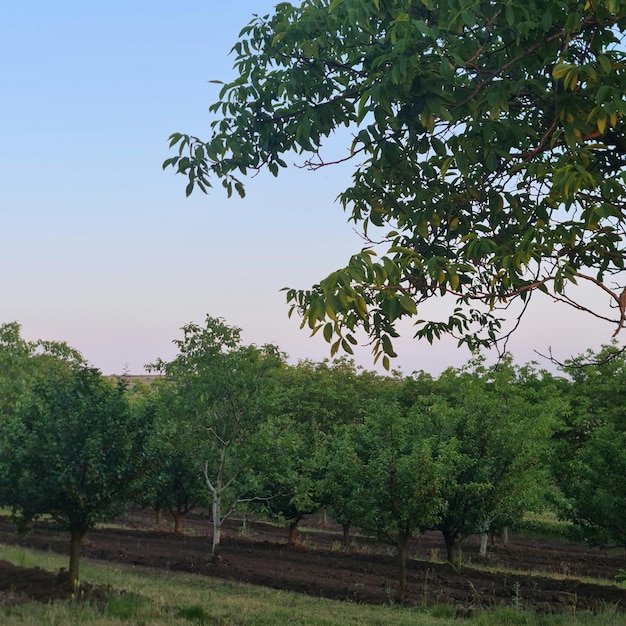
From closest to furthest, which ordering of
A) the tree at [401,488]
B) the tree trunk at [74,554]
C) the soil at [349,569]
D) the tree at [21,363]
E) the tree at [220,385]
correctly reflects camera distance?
1. the tree trunk at [74,554]
2. the soil at [349,569]
3. the tree at [401,488]
4. the tree at [220,385]
5. the tree at [21,363]

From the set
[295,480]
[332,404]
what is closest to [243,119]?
[295,480]

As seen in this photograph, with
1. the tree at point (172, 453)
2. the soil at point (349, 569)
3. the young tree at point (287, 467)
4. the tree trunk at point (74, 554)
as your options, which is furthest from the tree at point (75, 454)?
the young tree at point (287, 467)

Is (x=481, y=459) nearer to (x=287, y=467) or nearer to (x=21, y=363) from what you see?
(x=287, y=467)

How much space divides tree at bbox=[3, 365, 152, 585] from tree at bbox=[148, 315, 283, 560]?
7.35 metres

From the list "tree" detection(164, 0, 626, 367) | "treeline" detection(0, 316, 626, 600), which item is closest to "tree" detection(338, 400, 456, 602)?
"treeline" detection(0, 316, 626, 600)

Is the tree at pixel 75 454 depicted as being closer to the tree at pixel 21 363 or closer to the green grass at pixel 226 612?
the green grass at pixel 226 612

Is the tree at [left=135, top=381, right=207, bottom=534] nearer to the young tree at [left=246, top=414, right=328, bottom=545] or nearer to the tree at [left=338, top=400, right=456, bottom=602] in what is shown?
the young tree at [left=246, top=414, right=328, bottom=545]

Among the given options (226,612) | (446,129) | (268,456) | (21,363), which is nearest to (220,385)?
(268,456)

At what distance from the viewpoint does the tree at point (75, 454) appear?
16312 millimetres

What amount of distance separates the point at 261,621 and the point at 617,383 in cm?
3541

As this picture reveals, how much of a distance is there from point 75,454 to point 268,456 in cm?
1272

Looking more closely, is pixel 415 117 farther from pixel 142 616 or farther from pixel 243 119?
pixel 142 616

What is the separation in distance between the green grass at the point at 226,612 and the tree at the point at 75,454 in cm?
206

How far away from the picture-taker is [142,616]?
45.4 ft
